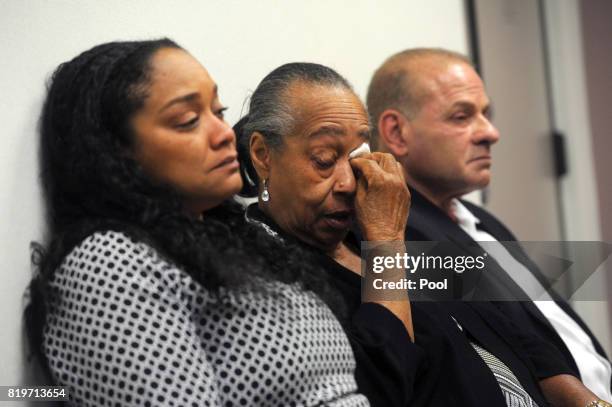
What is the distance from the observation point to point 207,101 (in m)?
1.27

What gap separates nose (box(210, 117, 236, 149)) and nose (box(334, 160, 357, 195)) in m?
0.29

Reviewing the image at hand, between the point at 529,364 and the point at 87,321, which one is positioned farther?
the point at 529,364

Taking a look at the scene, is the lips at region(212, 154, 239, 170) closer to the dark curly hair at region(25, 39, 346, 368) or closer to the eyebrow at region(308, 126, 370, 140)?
the dark curly hair at region(25, 39, 346, 368)

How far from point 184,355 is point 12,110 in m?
0.47

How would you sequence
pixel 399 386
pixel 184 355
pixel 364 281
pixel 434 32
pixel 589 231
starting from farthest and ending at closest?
pixel 589 231 → pixel 434 32 → pixel 364 281 → pixel 399 386 → pixel 184 355

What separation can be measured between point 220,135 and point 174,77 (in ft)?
0.36

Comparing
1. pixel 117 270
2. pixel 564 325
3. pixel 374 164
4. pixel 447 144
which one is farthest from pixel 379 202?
pixel 564 325

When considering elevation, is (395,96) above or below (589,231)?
above

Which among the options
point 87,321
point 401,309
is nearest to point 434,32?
point 401,309

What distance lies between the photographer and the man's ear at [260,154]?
60.2 inches

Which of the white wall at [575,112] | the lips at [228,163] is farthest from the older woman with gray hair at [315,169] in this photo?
the white wall at [575,112]

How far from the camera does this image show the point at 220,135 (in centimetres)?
126

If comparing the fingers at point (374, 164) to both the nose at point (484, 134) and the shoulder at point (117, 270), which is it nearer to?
the shoulder at point (117, 270)

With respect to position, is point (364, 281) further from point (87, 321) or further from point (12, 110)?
point (12, 110)
